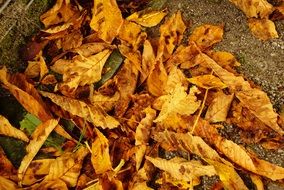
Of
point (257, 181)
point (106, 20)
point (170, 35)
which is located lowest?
point (257, 181)

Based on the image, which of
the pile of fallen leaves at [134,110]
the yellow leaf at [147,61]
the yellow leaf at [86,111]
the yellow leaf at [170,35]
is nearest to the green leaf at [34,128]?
the pile of fallen leaves at [134,110]

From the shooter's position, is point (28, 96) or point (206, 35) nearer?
point (28, 96)

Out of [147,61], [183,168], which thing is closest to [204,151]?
[183,168]

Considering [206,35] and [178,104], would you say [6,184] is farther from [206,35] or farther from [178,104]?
[206,35]

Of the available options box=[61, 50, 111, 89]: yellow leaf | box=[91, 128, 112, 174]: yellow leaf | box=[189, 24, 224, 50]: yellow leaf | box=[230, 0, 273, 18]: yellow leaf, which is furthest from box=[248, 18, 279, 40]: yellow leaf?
box=[91, 128, 112, 174]: yellow leaf

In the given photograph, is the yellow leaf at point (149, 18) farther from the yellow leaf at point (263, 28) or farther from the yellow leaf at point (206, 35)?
the yellow leaf at point (263, 28)

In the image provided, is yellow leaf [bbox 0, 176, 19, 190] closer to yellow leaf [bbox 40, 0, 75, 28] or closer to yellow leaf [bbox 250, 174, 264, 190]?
yellow leaf [bbox 40, 0, 75, 28]
